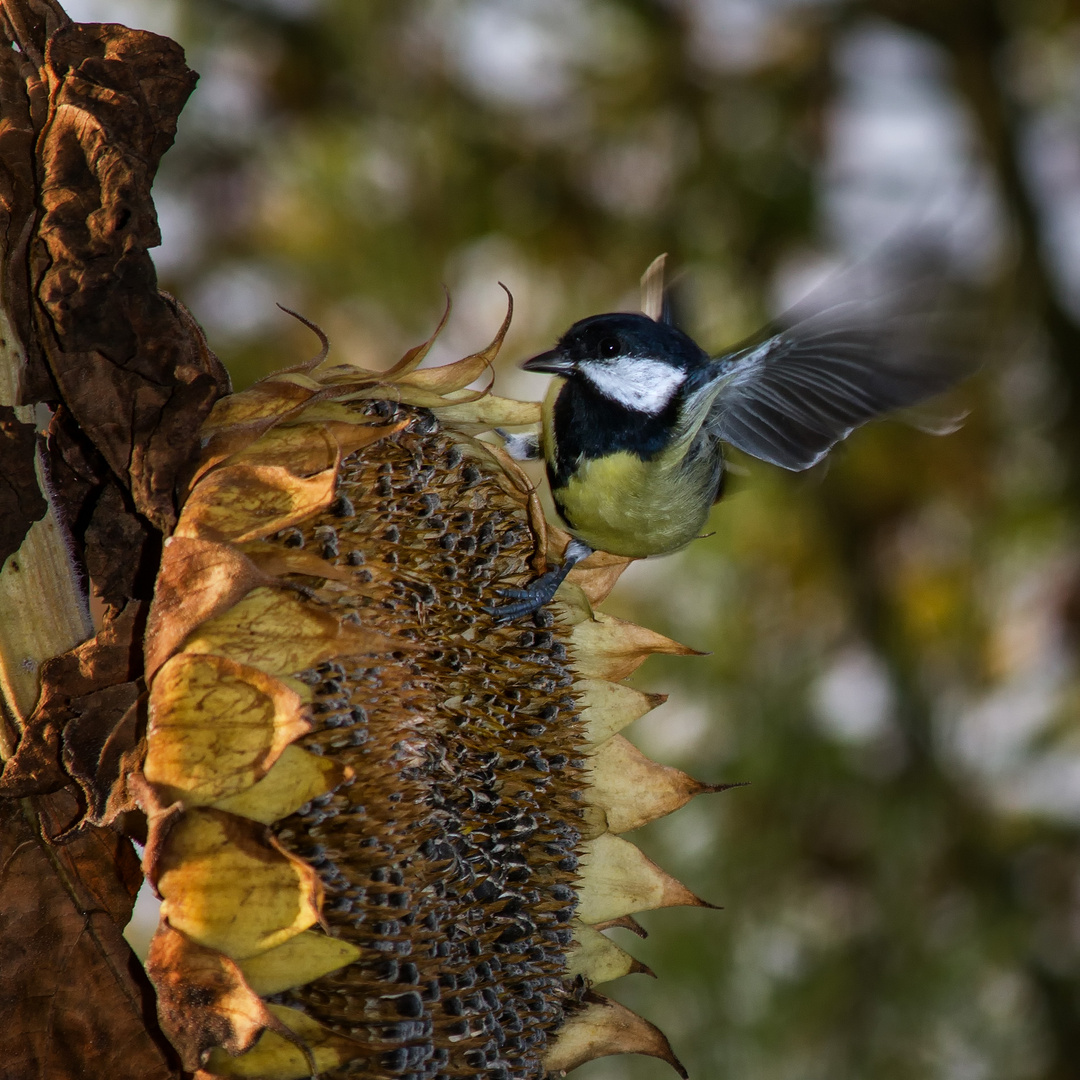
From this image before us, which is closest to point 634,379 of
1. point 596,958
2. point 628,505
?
point 628,505

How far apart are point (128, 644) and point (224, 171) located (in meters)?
2.00

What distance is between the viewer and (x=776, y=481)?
A: 7.30 feet

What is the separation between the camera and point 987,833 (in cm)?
281

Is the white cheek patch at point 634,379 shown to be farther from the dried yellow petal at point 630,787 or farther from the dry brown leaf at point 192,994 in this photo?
the dry brown leaf at point 192,994

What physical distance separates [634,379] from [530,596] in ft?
1.45

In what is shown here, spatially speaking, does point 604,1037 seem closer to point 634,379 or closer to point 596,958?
point 596,958

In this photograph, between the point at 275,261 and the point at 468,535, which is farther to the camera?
the point at 275,261

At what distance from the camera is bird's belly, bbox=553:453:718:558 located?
1.34 metres

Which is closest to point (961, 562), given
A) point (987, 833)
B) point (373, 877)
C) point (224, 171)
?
point (987, 833)

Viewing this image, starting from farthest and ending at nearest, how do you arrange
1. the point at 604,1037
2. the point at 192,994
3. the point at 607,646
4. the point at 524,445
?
the point at 524,445
the point at 607,646
the point at 604,1037
the point at 192,994

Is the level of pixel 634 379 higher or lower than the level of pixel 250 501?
lower

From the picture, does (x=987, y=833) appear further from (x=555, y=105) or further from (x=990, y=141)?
(x=555, y=105)

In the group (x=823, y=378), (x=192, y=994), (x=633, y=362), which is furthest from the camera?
(x=633, y=362)

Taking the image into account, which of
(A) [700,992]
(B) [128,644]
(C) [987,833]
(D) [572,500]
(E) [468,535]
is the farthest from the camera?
(C) [987,833]
